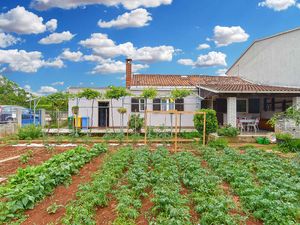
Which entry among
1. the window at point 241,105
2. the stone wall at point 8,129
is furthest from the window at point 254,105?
the stone wall at point 8,129

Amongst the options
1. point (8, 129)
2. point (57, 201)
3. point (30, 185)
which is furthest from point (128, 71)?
point (57, 201)

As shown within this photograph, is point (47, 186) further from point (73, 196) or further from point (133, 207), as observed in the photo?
point (133, 207)

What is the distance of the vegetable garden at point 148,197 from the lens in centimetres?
495

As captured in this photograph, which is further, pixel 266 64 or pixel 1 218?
pixel 266 64

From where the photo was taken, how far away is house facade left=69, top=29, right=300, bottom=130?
1812cm

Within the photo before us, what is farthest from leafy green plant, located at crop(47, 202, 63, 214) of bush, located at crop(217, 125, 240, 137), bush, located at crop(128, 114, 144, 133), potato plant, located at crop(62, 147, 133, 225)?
bush, located at crop(128, 114, 144, 133)

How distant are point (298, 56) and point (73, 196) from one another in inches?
676

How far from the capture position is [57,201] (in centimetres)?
596

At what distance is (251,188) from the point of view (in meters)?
6.32

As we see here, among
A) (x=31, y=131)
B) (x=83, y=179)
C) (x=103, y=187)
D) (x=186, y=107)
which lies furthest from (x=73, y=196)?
(x=186, y=107)

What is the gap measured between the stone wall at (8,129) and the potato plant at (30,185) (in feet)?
36.2

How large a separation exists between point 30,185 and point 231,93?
13.3 metres

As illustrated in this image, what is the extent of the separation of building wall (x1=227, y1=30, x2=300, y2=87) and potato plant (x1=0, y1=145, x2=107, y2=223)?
51.5 ft

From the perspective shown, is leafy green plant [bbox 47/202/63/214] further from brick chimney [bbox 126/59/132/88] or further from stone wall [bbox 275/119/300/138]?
brick chimney [bbox 126/59/132/88]
